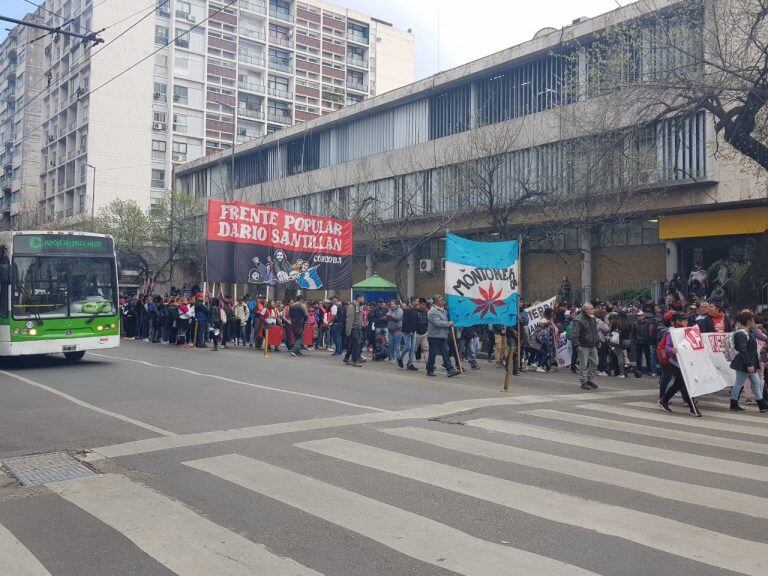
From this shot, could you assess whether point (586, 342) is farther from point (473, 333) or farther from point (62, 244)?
point (62, 244)

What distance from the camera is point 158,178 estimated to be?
2699 inches

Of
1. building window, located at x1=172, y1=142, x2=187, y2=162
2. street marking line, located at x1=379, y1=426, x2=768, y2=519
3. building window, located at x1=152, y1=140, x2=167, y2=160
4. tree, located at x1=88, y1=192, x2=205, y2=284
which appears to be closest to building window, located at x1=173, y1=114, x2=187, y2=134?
building window, located at x1=172, y1=142, x2=187, y2=162

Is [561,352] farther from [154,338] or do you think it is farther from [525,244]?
[154,338]

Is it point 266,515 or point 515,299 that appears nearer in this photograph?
point 266,515

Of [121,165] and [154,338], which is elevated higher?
[121,165]

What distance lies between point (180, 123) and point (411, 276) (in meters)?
39.9

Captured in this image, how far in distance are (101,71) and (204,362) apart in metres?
56.8

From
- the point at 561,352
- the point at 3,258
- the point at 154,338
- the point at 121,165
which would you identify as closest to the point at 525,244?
the point at 561,352

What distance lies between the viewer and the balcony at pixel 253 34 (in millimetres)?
70125

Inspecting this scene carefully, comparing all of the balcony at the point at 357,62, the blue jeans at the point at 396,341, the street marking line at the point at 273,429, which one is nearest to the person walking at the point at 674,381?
the street marking line at the point at 273,429

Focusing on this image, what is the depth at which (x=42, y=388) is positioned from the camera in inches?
499

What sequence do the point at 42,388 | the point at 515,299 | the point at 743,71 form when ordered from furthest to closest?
the point at 515,299 < the point at 743,71 < the point at 42,388

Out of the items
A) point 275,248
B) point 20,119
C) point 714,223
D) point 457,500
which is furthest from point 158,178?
point 457,500

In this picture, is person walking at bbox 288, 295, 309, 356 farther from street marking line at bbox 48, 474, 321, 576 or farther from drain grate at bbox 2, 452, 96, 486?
street marking line at bbox 48, 474, 321, 576
